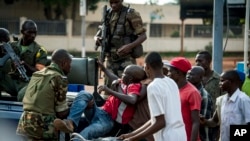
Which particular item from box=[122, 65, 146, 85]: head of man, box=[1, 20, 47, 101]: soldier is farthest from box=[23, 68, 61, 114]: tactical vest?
box=[1, 20, 47, 101]: soldier

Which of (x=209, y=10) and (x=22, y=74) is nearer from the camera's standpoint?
(x=22, y=74)

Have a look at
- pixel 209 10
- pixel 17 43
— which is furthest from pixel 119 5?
pixel 209 10

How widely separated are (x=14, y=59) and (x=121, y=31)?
134cm

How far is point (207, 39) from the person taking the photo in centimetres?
4122

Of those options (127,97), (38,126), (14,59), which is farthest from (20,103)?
(127,97)

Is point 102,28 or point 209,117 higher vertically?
point 102,28

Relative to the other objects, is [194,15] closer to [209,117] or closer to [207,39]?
[207,39]

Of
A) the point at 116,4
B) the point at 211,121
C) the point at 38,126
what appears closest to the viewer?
the point at 38,126

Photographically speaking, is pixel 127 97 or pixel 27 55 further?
pixel 27 55

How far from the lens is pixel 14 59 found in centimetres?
681

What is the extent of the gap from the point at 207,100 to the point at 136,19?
1627mm

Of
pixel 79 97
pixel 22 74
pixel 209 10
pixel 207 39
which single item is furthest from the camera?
pixel 207 39

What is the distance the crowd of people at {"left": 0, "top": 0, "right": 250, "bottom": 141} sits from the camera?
4.68 m

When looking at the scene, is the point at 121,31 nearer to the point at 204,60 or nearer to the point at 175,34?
the point at 204,60
